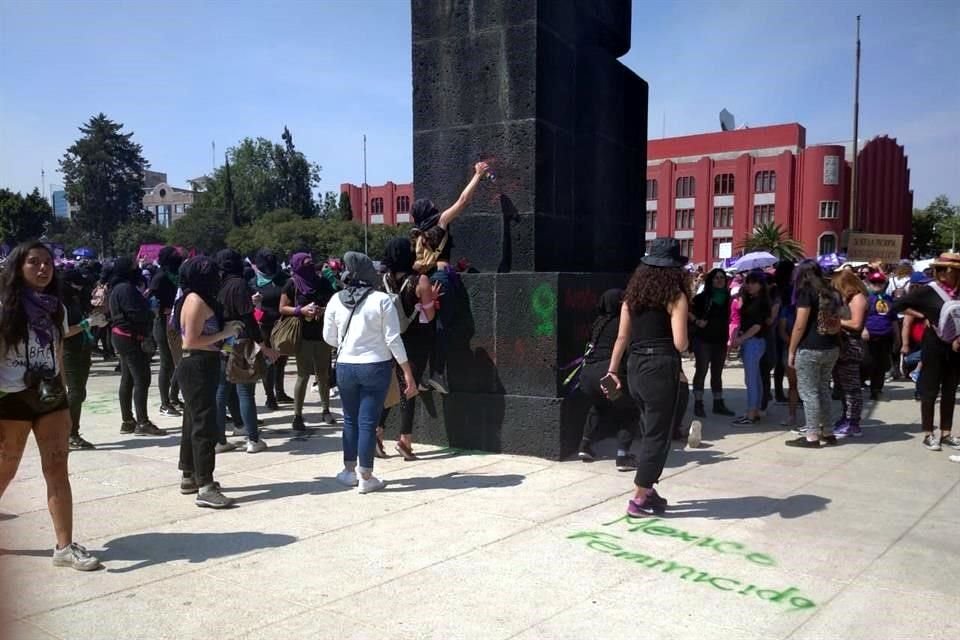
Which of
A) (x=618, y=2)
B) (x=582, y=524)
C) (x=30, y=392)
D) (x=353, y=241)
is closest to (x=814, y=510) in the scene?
(x=582, y=524)

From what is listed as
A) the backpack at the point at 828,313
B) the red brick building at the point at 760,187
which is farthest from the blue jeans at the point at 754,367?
the red brick building at the point at 760,187

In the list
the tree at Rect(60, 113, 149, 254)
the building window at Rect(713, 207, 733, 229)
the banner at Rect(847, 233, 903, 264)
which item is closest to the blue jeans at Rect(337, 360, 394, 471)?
the banner at Rect(847, 233, 903, 264)

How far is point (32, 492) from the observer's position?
19.4 feet

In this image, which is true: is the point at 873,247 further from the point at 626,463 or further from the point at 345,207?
the point at 345,207

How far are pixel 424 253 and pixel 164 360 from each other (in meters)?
3.62

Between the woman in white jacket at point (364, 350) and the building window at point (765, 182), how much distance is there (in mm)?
64273

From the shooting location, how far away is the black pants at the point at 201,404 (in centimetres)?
530

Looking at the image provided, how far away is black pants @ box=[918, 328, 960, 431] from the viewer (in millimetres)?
7004

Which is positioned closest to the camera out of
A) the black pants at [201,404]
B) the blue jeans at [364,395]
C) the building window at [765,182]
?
the black pants at [201,404]

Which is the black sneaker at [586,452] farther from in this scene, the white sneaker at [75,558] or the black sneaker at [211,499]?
the white sneaker at [75,558]

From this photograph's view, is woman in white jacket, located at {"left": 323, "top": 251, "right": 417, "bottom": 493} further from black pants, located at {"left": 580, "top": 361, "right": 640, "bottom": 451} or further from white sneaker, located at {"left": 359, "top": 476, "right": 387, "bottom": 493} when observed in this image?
black pants, located at {"left": 580, "top": 361, "right": 640, "bottom": 451}

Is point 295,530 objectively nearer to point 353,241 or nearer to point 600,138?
point 600,138

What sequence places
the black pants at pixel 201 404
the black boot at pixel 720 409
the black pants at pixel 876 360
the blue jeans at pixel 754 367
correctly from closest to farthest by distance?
1. the black pants at pixel 201 404
2. the blue jeans at pixel 754 367
3. the black boot at pixel 720 409
4. the black pants at pixel 876 360

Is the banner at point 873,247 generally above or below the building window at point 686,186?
below
